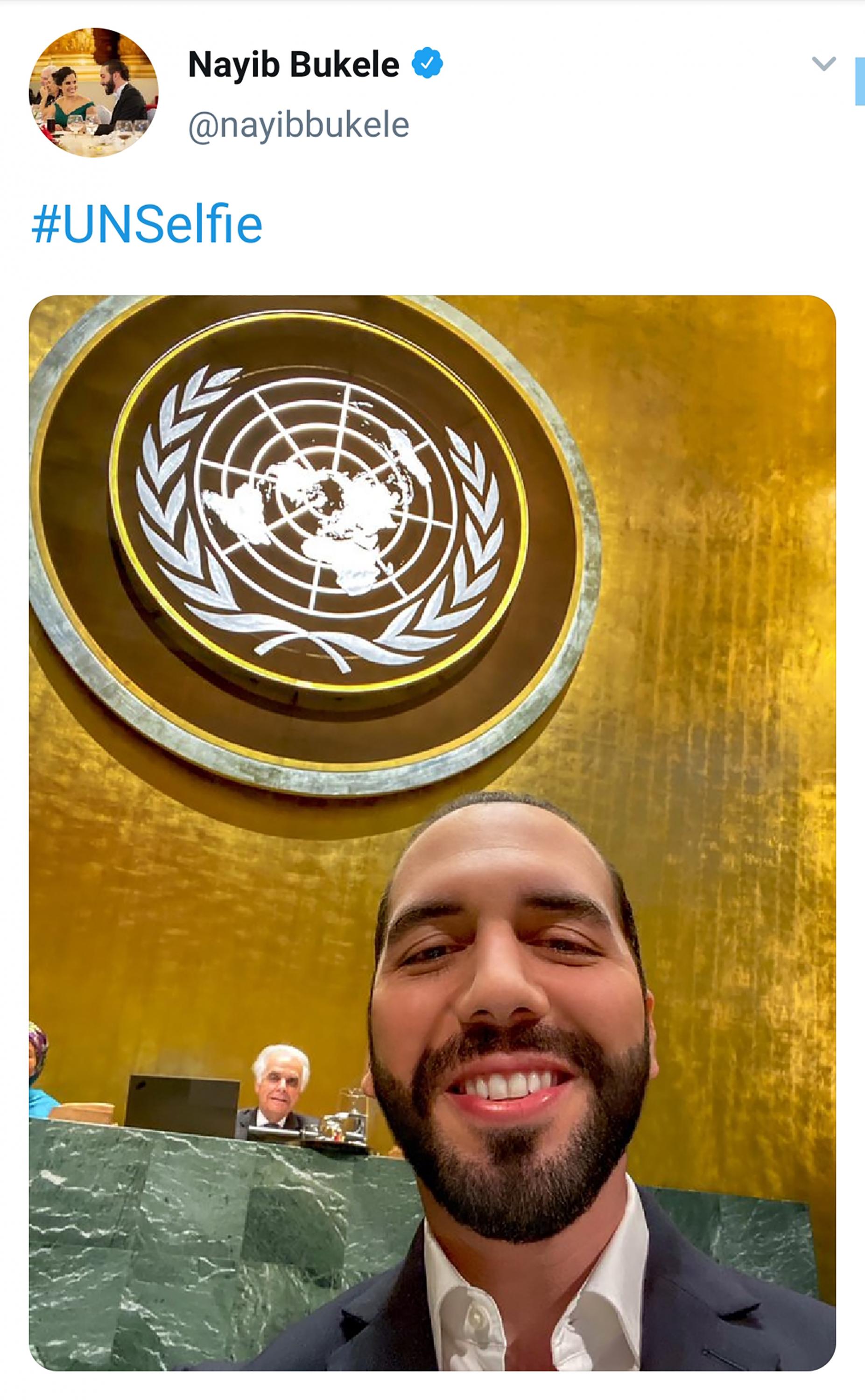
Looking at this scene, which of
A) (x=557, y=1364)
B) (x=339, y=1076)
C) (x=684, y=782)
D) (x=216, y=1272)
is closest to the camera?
(x=557, y=1364)

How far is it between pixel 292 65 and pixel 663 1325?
12.1ft

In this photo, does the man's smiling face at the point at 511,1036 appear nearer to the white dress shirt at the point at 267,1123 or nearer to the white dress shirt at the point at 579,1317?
the white dress shirt at the point at 579,1317

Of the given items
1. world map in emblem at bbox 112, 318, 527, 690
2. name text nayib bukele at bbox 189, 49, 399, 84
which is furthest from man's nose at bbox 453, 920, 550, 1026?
name text nayib bukele at bbox 189, 49, 399, 84

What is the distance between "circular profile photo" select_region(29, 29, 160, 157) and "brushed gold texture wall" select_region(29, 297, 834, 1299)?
0.55 m

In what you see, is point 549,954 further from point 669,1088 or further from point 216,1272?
point 216,1272

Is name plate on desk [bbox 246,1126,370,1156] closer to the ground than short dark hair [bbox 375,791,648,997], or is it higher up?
closer to the ground

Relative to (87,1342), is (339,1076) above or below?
above

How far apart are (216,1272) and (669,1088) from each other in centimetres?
144

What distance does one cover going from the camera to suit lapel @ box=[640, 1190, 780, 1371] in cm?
323

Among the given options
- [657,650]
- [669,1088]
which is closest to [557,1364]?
[669,1088]

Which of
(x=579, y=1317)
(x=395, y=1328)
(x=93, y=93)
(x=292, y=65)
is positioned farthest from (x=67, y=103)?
(x=579, y=1317)

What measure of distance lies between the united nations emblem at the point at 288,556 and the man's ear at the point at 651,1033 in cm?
95

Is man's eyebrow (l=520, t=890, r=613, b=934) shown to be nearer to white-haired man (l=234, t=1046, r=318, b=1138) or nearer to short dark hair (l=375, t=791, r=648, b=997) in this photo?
short dark hair (l=375, t=791, r=648, b=997)

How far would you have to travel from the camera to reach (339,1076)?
12.4 feet
